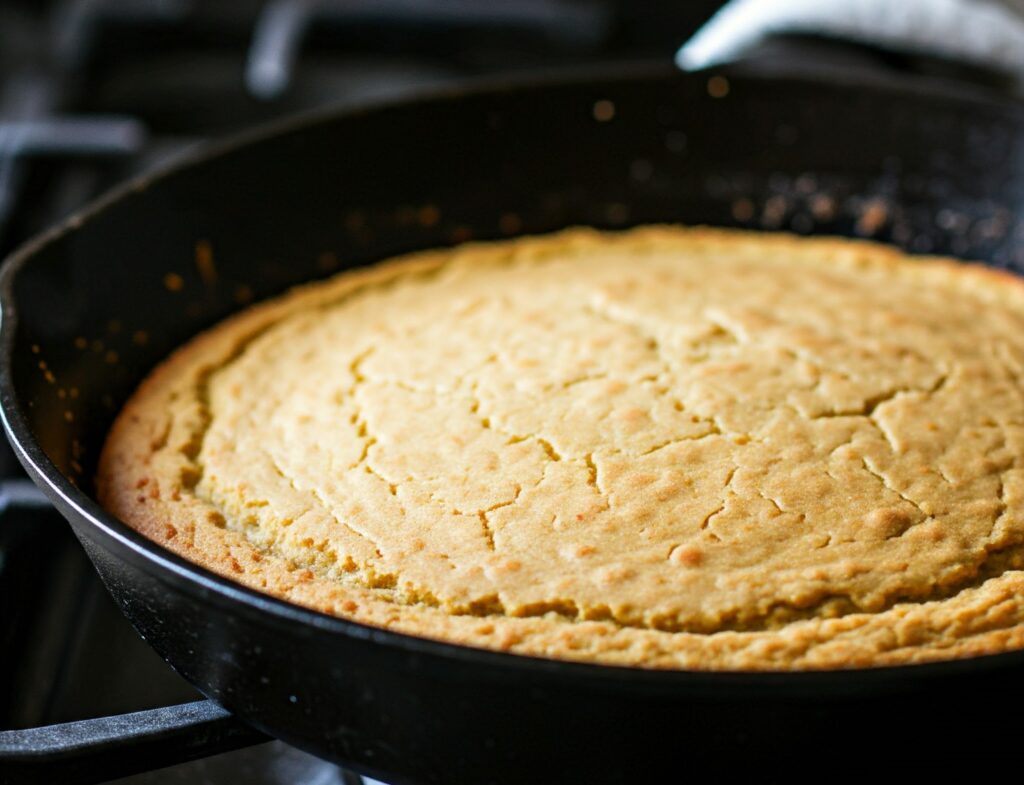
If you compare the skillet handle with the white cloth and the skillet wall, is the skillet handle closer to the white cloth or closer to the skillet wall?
the skillet wall

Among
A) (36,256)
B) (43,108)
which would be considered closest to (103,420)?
(36,256)

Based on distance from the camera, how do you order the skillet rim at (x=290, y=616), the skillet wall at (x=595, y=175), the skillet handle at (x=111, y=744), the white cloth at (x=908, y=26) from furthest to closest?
the white cloth at (x=908, y=26), the skillet wall at (x=595, y=175), the skillet handle at (x=111, y=744), the skillet rim at (x=290, y=616)

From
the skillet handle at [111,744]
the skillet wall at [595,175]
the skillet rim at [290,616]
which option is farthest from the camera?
the skillet wall at [595,175]

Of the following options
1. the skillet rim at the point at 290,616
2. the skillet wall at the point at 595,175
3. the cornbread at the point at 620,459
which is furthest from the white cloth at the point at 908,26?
the skillet rim at the point at 290,616

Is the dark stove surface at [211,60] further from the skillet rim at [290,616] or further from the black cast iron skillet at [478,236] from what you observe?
the skillet rim at [290,616]

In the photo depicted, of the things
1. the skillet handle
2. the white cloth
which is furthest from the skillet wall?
the skillet handle

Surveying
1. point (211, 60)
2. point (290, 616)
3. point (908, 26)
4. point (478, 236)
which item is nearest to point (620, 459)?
point (290, 616)

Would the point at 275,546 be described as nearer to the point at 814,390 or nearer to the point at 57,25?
the point at 814,390

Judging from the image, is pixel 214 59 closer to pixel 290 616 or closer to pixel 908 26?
pixel 908 26
